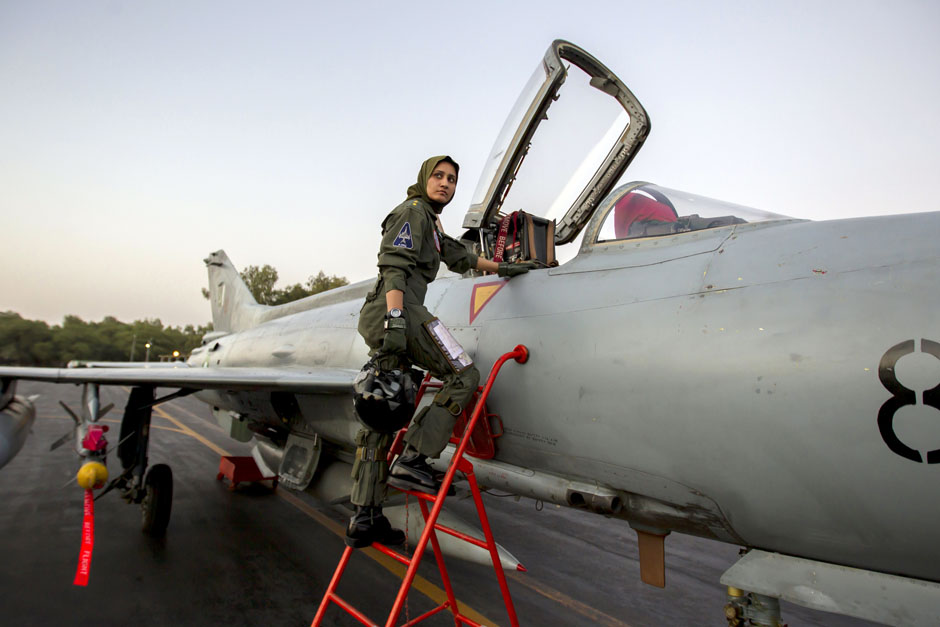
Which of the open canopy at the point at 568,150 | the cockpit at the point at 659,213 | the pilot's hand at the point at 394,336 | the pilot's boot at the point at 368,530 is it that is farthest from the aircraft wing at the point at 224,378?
the cockpit at the point at 659,213

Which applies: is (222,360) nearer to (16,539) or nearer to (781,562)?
(16,539)

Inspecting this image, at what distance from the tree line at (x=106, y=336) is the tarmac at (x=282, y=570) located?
12.1m

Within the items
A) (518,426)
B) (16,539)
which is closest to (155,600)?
(16,539)

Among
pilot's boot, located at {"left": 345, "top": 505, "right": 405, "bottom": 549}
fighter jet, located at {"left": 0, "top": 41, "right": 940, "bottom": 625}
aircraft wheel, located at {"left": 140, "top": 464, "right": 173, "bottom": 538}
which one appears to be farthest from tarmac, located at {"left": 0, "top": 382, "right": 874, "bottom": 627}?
fighter jet, located at {"left": 0, "top": 41, "right": 940, "bottom": 625}

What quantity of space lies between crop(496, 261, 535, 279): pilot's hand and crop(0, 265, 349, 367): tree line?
1681cm

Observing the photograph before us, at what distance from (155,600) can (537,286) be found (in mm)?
3779

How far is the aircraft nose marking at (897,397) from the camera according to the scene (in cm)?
147

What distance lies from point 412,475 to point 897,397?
206 centimetres

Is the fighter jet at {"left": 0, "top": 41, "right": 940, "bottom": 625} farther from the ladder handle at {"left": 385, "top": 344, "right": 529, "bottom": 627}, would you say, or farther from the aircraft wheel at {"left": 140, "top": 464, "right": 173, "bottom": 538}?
the aircraft wheel at {"left": 140, "top": 464, "right": 173, "bottom": 538}

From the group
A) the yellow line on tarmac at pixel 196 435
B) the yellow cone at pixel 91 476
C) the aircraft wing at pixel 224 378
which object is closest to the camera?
the aircraft wing at pixel 224 378

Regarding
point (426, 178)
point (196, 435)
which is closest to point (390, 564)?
point (426, 178)

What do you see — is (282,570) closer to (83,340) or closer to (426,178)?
(426,178)

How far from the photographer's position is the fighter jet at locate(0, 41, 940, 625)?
155 cm

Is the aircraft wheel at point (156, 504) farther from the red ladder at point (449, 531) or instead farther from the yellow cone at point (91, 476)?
the red ladder at point (449, 531)
